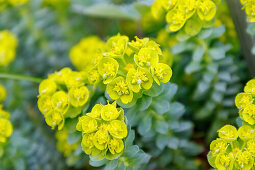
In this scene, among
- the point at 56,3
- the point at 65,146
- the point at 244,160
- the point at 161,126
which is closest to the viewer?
the point at 244,160

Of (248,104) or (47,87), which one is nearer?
(248,104)

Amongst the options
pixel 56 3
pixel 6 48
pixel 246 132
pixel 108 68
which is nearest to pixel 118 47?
pixel 108 68

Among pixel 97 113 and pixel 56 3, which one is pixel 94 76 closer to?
Answer: pixel 97 113

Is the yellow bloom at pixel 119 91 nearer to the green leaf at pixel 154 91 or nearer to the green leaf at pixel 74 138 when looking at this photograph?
the green leaf at pixel 154 91

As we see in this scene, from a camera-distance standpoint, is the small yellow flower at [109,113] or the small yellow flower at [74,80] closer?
the small yellow flower at [109,113]

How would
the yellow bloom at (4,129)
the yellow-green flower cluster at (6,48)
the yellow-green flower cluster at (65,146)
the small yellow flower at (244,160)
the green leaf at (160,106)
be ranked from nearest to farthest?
1. the small yellow flower at (244,160)
2. the green leaf at (160,106)
3. the yellow bloom at (4,129)
4. the yellow-green flower cluster at (65,146)
5. the yellow-green flower cluster at (6,48)

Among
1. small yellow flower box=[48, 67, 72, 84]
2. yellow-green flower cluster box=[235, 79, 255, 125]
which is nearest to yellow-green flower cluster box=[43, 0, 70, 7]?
small yellow flower box=[48, 67, 72, 84]

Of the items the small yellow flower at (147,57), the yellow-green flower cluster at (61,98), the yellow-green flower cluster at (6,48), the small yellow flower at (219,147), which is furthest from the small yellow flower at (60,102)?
the yellow-green flower cluster at (6,48)
